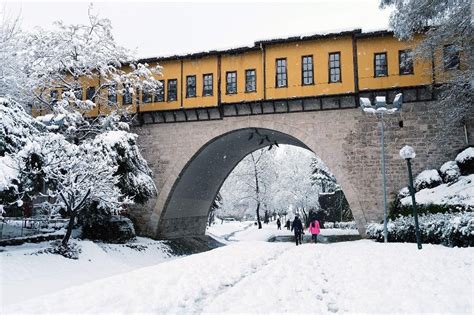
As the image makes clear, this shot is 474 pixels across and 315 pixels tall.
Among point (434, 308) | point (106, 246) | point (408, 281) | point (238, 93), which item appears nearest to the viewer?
point (434, 308)

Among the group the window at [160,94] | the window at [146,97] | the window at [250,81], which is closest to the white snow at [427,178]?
the window at [250,81]

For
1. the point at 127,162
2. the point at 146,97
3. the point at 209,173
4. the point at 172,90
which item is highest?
the point at 172,90

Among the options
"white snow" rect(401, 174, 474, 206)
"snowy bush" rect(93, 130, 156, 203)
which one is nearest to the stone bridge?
"white snow" rect(401, 174, 474, 206)

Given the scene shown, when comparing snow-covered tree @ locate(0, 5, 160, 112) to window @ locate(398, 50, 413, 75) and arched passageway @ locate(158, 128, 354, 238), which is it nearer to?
arched passageway @ locate(158, 128, 354, 238)

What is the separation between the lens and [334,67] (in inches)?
869

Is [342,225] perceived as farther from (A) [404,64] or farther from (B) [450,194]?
(B) [450,194]

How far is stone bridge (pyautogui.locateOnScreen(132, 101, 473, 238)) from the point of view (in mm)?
20578

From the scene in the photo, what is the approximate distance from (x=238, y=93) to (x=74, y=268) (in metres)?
13.8

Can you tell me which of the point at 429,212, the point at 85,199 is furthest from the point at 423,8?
the point at 85,199

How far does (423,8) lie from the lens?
1498 centimetres

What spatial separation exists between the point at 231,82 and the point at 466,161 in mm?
13194

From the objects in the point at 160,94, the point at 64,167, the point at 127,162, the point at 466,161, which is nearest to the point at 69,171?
the point at 64,167

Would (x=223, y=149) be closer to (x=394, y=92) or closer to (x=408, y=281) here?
(x=394, y=92)

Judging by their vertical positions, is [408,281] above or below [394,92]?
below
